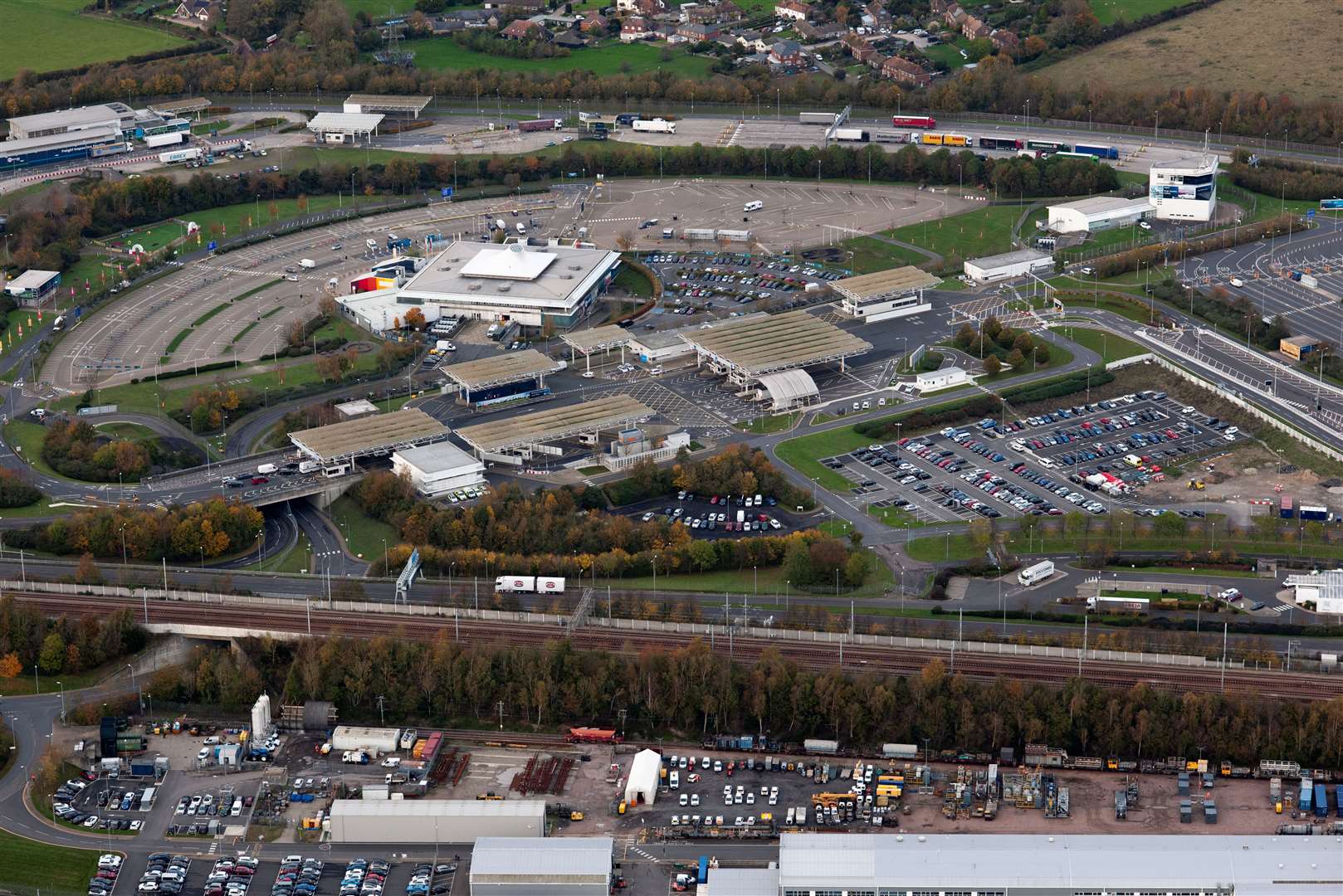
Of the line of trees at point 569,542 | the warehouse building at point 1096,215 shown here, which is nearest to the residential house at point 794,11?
the warehouse building at point 1096,215

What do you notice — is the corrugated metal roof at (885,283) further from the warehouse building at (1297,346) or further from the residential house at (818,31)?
the residential house at (818,31)

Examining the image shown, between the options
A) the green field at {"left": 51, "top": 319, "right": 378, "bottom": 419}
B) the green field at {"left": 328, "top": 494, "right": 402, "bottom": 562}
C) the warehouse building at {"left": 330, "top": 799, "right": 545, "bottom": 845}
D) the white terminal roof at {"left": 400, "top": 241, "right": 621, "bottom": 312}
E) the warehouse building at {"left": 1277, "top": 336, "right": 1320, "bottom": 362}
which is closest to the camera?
the warehouse building at {"left": 330, "top": 799, "right": 545, "bottom": 845}

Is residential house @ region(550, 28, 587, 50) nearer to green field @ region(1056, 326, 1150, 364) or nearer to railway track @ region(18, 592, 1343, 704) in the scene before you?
green field @ region(1056, 326, 1150, 364)

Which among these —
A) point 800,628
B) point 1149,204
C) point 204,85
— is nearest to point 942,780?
point 800,628

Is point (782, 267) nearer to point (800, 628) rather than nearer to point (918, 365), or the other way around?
point (918, 365)

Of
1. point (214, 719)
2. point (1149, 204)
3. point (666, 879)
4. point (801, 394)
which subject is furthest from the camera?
point (1149, 204)

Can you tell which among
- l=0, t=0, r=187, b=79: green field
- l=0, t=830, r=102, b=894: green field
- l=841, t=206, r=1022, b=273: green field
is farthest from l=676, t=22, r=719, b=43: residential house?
l=0, t=830, r=102, b=894: green field
